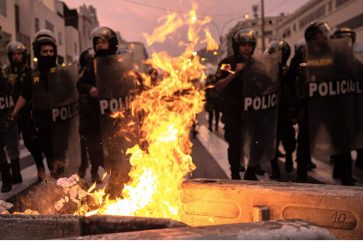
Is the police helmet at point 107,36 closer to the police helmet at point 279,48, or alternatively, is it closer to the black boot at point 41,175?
Result: the black boot at point 41,175

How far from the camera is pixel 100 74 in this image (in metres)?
5.78

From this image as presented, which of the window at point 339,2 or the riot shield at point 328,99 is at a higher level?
the window at point 339,2

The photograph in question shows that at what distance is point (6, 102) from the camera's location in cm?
638

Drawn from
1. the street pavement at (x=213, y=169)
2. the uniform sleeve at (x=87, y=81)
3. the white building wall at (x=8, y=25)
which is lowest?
the street pavement at (x=213, y=169)

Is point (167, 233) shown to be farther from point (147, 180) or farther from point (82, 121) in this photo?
point (82, 121)

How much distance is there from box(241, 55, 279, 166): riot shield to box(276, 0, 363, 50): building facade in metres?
30.5

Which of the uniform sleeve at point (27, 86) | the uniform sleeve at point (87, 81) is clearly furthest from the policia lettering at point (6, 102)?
the uniform sleeve at point (87, 81)

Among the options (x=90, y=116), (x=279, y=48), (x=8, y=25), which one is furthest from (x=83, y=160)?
(x=8, y=25)

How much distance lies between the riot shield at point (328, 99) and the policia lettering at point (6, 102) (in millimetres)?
4281

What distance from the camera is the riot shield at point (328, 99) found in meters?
5.60

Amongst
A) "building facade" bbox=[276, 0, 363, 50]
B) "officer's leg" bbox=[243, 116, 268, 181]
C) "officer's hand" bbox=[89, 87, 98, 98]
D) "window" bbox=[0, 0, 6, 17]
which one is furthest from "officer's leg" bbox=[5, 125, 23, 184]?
"building facade" bbox=[276, 0, 363, 50]

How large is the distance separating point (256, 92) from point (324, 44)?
108cm

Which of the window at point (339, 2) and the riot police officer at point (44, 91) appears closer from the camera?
the riot police officer at point (44, 91)

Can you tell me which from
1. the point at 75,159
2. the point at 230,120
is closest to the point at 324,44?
the point at 230,120
